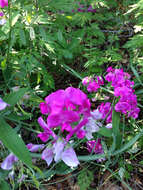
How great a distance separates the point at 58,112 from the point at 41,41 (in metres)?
1.00

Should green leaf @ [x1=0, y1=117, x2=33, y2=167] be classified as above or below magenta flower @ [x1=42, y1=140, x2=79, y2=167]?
above

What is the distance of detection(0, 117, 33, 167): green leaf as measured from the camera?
2.37ft

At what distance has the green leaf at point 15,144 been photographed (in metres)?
0.72

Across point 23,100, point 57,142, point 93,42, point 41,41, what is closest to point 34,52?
point 41,41

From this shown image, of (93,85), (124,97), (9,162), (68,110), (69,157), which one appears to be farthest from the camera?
(93,85)

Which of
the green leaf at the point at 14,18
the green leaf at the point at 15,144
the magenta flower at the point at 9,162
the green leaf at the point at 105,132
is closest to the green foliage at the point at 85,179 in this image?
the green leaf at the point at 105,132

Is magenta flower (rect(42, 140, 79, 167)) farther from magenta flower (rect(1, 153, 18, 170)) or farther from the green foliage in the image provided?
the green foliage

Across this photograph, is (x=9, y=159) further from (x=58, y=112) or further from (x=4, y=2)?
(x=4, y=2)

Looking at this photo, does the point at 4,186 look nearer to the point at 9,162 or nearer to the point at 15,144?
the point at 9,162

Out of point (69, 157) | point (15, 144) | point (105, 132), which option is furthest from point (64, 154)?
point (105, 132)

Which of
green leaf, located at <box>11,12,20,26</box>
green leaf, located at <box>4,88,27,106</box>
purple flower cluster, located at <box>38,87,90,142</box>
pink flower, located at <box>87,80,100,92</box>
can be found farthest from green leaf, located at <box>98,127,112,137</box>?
green leaf, located at <box>11,12,20,26</box>

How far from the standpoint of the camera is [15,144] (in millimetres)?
752

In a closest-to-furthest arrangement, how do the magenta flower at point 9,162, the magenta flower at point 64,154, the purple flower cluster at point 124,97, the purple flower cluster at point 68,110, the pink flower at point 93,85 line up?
1. the purple flower cluster at point 68,110
2. the magenta flower at point 64,154
3. the magenta flower at point 9,162
4. the purple flower cluster at point 124,97
5. the pink flower at point 93,85

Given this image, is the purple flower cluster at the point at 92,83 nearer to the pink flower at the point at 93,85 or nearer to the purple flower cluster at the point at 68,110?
the pink flower at the point at 93,85
